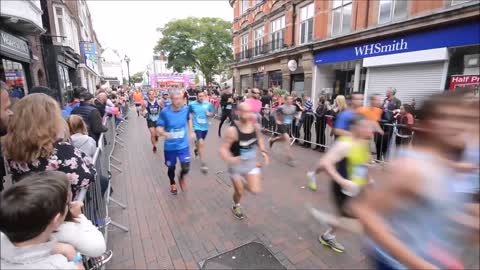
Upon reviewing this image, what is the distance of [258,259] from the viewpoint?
2.97 m

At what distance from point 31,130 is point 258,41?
21.9 m

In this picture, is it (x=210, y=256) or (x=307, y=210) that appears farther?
(x=307, y=210)

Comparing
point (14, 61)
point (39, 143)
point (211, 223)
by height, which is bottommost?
point (211, 223)

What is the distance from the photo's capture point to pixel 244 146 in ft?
11.9

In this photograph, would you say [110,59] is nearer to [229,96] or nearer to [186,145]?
[229,96]

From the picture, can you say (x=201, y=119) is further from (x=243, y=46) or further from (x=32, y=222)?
(x=243, y=46)

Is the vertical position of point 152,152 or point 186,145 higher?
point 186,145

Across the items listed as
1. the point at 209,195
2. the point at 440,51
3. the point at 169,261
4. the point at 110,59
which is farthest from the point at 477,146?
the point at 110,59

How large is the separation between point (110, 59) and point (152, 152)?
230 ft

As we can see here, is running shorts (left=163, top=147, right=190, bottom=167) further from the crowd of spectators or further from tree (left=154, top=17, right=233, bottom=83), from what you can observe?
tree (left=154, top=17, right=233, bottom=83)

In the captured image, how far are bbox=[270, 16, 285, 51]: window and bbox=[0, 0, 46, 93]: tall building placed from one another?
46.4ft

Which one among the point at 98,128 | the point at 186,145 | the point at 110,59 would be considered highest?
the point at 110,59

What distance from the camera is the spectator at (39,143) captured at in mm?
1886

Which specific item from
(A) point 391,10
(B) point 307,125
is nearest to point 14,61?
(B) point 307,125
